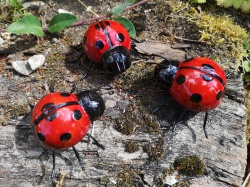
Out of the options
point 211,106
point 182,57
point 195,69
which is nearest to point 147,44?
point 182,57

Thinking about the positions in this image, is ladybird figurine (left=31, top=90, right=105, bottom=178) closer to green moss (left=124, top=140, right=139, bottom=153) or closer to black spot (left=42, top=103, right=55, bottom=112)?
black spot (left=42, top=103, right=55, bottom=112)

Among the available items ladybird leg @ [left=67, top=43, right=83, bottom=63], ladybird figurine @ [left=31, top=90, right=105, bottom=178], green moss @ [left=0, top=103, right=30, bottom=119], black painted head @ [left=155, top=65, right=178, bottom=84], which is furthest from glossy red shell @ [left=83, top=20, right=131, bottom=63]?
green moss @ [left=0, top=103, right=30, bottom=119]

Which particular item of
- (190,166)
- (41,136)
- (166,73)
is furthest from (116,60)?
(190,166)

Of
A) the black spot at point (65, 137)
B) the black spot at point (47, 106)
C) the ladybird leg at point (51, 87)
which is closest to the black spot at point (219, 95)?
the black spot at point (65, 137)

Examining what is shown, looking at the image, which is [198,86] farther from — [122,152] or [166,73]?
[122,152]

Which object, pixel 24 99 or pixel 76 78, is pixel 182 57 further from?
pixel 24 99

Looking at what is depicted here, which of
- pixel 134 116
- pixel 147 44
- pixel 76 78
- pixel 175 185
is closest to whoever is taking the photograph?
pixel 175 185
